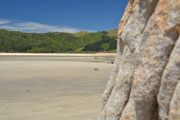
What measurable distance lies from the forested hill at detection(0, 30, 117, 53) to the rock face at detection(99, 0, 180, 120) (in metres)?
123

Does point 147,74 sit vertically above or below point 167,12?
below

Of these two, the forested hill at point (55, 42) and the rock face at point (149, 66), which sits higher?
the rock face at point (149, 66)

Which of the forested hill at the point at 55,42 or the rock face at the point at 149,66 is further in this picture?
the forested hill at the point at 55,42

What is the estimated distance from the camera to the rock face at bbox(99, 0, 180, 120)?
12.5ft

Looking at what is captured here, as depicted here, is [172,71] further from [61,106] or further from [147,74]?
[61,106]

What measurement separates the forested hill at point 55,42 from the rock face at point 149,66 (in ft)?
404

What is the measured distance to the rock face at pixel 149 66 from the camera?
150 inches

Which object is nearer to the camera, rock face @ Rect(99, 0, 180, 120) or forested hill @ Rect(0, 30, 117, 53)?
rock face @ Rect(99, 0, 180, 120)

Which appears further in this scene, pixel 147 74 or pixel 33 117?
pixel 33 117

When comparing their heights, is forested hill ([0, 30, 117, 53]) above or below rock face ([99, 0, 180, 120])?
below

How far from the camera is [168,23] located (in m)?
4.01

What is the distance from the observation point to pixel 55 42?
165m

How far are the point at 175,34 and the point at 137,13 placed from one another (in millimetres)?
837

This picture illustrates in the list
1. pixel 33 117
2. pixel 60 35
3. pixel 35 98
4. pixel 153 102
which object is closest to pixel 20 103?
pixel 35 98
